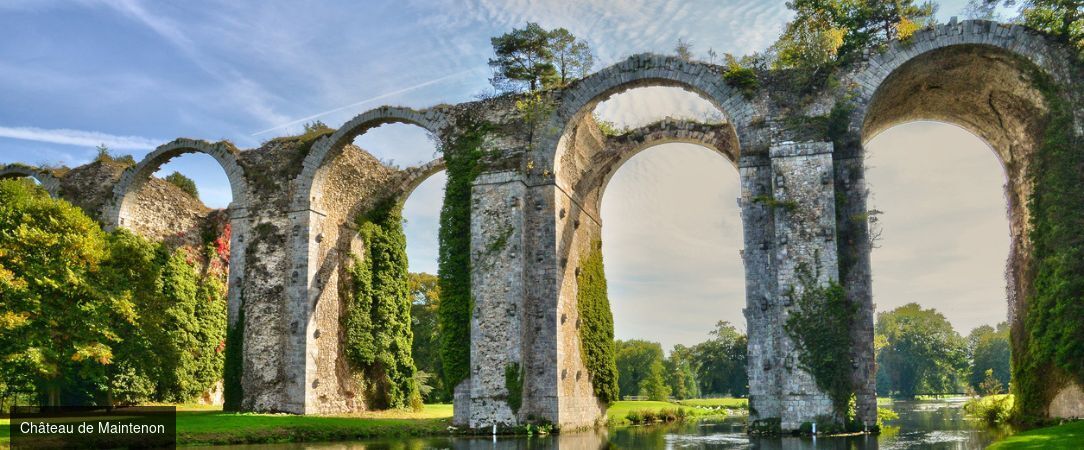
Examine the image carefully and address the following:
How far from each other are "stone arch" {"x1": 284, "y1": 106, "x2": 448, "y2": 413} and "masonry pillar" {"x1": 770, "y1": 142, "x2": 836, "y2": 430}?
9635mm

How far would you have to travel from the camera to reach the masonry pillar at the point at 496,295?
20344 mm

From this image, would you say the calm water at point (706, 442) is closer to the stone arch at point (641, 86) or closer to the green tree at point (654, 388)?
the stone arch at point (641, 86)

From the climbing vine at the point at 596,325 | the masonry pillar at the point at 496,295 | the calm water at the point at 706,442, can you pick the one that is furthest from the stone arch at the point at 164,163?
the climbing vine at the point at 596,325

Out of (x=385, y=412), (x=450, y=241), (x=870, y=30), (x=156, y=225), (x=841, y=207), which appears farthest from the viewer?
(x=156, y=225)

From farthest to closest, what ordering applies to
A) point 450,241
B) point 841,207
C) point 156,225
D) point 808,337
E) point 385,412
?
point 156,225 → point 385,412 → point 450,241 → point 841,207 → point 808,337

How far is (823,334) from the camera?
59.0 feet

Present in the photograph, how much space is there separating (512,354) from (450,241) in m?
3.69

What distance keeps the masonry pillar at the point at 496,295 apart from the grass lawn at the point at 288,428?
1.78 metres

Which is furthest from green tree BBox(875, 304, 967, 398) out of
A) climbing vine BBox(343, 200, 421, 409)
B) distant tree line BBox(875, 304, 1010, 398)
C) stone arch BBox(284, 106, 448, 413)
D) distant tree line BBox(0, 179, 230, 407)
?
distant tree line BBox(0, 179, 230, 407)

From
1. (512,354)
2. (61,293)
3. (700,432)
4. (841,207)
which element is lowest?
(700,432)

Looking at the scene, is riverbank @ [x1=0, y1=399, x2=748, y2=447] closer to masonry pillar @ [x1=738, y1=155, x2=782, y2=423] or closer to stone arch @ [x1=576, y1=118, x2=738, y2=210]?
masonry pillar @ [x1=738, y1=155, x2=782, y2=423]

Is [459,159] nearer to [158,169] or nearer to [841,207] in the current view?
[841,207]

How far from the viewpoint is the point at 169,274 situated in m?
27.5

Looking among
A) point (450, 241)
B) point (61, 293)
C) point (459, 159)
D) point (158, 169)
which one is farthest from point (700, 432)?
point (158, 169)
